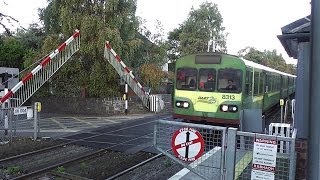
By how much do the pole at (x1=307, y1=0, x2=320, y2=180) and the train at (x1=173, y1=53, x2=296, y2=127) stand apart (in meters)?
9.15

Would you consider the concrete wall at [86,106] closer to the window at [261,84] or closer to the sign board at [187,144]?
the window at [261,84]

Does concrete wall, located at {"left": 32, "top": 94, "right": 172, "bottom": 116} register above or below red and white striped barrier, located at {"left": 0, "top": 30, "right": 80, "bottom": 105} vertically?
below

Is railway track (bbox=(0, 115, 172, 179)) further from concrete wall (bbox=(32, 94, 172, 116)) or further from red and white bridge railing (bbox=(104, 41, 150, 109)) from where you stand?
concrete wall (bbox=(32, 94, 172, 116))

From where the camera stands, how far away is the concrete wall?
22.2 meters

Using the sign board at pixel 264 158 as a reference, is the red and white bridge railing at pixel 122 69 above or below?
above

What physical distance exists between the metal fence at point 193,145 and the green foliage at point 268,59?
6384 cm

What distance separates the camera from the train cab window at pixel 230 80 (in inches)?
507

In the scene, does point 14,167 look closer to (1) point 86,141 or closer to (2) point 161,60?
(1) point 86,141

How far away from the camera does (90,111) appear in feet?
73.3

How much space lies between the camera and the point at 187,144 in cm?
583

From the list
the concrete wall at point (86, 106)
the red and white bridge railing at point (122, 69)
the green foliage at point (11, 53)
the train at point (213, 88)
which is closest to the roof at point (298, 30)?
the train at point (213, 88)

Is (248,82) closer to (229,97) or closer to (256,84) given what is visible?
(229,97)

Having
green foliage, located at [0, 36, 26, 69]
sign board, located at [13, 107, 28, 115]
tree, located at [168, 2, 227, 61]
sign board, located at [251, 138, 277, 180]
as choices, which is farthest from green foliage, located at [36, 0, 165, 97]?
tree, located at [168, 2, 227, 61]

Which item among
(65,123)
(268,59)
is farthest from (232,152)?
(268,59)
